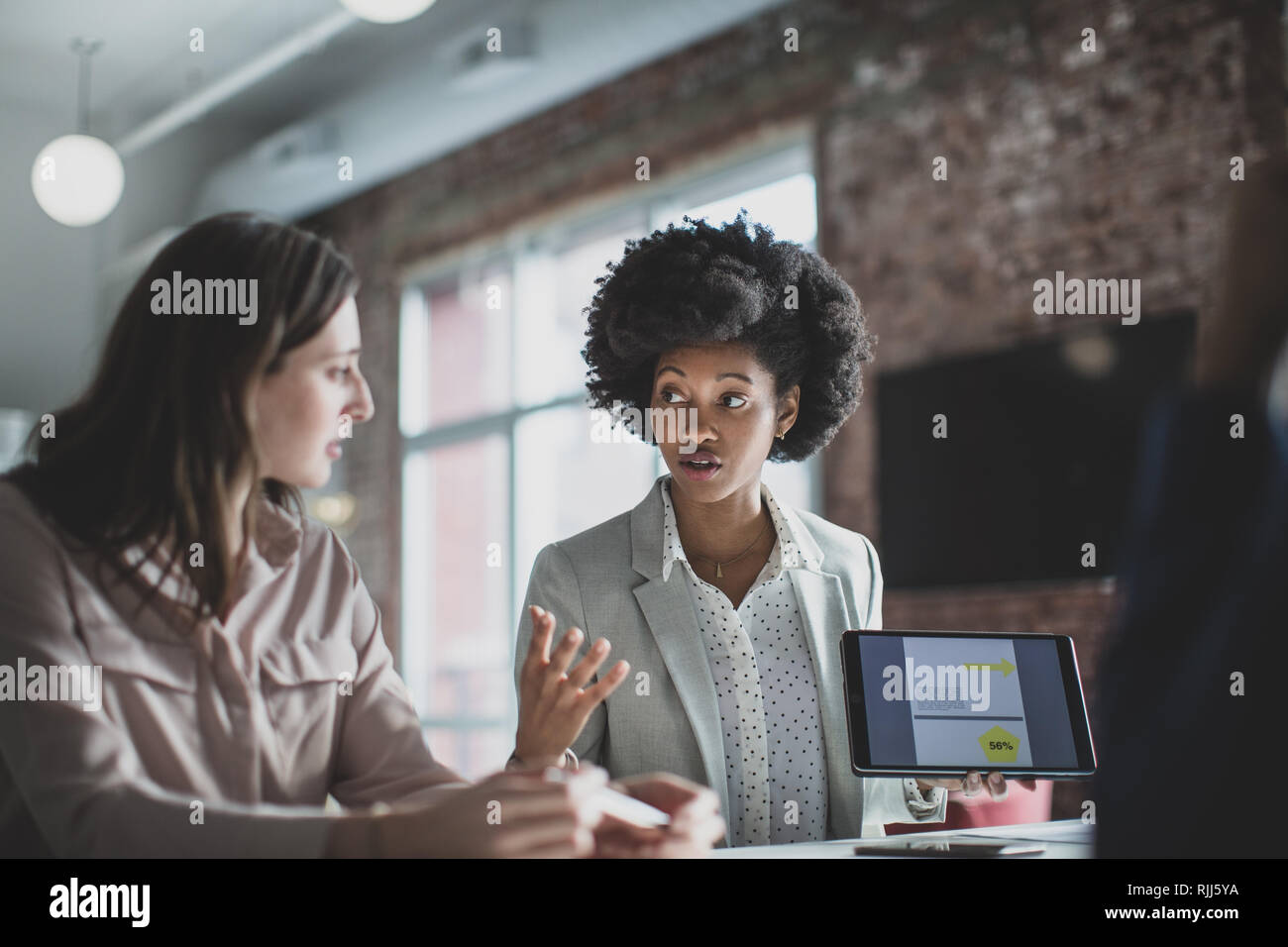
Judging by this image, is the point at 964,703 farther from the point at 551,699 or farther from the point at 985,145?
the point at 985,145

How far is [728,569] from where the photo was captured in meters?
2.23

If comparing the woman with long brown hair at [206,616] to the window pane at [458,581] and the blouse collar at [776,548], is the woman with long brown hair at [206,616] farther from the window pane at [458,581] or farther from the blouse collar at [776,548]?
the window pane at [458,581]

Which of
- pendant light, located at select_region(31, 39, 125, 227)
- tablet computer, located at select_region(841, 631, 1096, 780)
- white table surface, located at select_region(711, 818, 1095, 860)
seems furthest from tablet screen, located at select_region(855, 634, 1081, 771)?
pendant light, located at select_region(31, 39, 125, 227)

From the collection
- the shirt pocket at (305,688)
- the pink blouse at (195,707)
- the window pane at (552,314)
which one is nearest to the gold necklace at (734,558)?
the pink blouse at (195,707)

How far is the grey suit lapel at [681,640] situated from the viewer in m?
1.97

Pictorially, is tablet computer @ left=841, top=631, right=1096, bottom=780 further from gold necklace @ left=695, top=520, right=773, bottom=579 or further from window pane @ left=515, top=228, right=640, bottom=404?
window pane @ left=515, top=228, right=640, bottom=404

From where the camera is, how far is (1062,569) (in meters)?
4.63

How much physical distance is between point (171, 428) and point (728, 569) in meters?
1.19

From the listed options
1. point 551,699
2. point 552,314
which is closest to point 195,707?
point 551,699

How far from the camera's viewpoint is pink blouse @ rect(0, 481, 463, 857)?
3.58 ft

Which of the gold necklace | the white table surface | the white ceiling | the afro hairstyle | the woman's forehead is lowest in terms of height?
the white table surface

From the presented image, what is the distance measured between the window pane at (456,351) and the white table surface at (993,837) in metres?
5.90
